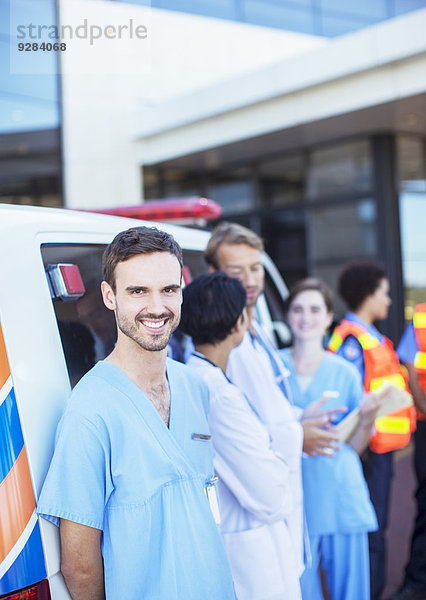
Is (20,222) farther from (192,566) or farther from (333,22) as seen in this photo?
(333,22)

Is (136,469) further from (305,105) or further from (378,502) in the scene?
(305,105)

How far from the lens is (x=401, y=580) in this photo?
Answer: 399cm

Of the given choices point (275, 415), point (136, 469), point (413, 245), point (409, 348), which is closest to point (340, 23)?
point (413, 245)

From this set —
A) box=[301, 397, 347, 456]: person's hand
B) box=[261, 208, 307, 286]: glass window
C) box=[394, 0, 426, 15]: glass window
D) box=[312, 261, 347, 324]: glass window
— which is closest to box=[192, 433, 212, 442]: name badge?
box=[301, 397, 347, 456]: person's hand

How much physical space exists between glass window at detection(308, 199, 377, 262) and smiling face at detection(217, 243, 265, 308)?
648 cm

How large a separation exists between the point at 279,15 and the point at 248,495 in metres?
10.4

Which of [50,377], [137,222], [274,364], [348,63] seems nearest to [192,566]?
[50,377]

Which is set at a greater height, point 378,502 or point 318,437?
point 318,437

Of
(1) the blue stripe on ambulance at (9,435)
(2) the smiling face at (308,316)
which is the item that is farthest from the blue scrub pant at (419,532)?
(1) the blue stripe on ambulance at (9,435)

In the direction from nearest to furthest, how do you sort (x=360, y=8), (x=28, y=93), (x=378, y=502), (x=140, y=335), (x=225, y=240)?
(x=140, y=335), (x=225, y=240), (x=378, y=502), (x=28, y=93), (x=360, y=8)

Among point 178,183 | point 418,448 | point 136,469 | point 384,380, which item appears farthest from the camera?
point 178,183

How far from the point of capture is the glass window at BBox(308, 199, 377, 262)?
898cm

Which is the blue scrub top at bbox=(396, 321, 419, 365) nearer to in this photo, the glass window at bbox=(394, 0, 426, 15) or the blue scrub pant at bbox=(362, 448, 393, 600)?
the blue scrub pant at bbox=(362, 448, 393, 600)

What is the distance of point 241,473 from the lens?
2074 millimetres
